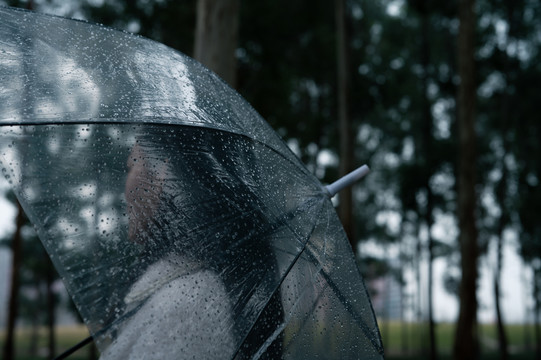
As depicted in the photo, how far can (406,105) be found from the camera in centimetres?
2450

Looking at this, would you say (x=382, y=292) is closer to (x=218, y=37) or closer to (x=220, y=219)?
(x=218, y=37)

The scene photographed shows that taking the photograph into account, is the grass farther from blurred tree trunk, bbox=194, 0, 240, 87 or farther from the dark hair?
the dark hair

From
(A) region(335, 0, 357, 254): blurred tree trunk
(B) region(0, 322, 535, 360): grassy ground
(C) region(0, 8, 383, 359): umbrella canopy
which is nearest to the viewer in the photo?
(C) region(0, 8, 383, 359): umbrella canopy

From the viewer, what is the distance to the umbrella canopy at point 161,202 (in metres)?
1.83

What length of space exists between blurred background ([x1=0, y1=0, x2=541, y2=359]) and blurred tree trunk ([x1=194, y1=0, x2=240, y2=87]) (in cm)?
681

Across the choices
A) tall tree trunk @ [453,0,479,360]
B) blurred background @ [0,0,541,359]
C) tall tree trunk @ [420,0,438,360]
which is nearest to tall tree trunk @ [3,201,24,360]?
blurred background @ [0,0,541,359]

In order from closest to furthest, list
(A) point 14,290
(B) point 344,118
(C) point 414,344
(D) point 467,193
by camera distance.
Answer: (D) point 467,193 → (B) point 344,118 → (A) point 14,290 → (C) point 414,344

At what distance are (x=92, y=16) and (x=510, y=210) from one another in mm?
16443

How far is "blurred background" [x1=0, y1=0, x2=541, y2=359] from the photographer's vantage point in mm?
12203

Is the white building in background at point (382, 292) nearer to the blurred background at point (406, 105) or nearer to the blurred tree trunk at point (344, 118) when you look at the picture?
the blurred background at point (406, 105)

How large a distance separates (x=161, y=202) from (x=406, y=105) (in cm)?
2344

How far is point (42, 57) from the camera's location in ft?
6.85

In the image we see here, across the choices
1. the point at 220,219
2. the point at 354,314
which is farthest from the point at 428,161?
the point at 220,219

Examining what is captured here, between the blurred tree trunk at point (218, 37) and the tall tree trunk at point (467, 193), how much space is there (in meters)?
6.94
